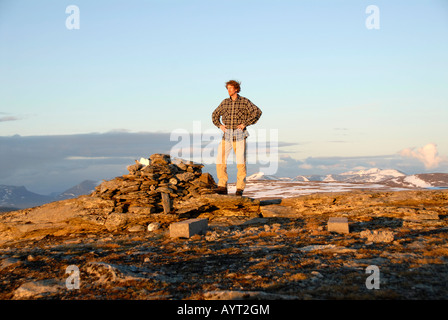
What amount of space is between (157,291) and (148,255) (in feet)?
9.95

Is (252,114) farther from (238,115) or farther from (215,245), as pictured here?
(215,245)

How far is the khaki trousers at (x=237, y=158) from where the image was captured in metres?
14.6

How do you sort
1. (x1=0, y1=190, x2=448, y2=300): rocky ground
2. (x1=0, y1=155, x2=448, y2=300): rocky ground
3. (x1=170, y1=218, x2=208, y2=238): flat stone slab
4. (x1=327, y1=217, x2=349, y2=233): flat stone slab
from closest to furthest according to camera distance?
1. (x1=0, y1=190, x2=448, y2=300): rocky ground
2. (x1=0, y1=155, x2=448, y2=300): rocky ground
3. (x1=327, y1=217, x2=349, y2=233): flat stone slab
4. (x1=170, y1=218, x2=208, y2=238): flat stone slab

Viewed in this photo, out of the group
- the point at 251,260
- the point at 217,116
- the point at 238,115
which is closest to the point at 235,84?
the point at 238,115

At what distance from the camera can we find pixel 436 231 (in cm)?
1017

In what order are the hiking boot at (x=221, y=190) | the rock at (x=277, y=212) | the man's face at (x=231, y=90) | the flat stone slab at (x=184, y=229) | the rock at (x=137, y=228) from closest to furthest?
the flat stone slab at (x=184, y=229)
the rock at (x=137, y=228)
the rock at (x=277, y=212)
the man's face at (x=231, y=90)
the hiking boot at (x=221, y=190)

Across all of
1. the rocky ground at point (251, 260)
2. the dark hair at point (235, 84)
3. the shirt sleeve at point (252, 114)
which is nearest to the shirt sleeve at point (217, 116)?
the dark hair at point (235, 84)

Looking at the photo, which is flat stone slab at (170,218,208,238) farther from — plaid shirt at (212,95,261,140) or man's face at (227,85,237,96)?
man's face at (227,85,237,96)

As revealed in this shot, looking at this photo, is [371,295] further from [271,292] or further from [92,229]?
[92,229]

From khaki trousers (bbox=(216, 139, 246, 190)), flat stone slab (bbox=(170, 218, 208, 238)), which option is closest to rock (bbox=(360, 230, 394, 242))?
flat stone slab (bbox=(170, 218, 208, 238))

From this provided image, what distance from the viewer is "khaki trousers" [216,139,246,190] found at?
1456 centimetres

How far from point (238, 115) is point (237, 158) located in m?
1.83

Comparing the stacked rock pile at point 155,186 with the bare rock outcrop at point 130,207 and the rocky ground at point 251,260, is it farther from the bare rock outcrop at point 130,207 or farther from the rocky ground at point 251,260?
the rocky ground at point 251,260
